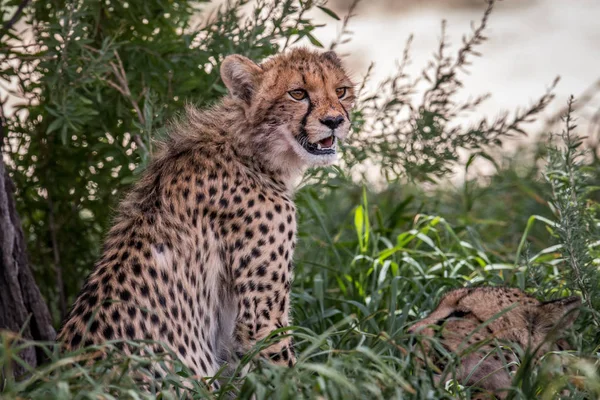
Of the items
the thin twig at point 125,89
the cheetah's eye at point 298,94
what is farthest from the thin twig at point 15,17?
the cheetah's eye at point 298,94

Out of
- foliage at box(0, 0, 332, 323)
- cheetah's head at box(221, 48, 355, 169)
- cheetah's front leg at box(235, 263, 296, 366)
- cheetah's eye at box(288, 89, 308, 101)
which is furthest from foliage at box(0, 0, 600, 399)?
cheetah's eye at box(288, 89, 308, 101)

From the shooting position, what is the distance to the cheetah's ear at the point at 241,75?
3.42 metres

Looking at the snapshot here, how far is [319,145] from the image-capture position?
3326mm

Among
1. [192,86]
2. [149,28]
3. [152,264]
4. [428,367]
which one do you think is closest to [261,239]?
[152,264]

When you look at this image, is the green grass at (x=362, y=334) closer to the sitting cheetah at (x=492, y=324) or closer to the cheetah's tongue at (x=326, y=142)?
the sitting cheetah at (x=492, y=324)

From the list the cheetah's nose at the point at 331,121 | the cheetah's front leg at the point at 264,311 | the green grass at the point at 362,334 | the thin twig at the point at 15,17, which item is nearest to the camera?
the green grass at the point at 362,334

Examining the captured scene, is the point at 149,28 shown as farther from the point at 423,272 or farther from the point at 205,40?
the point at 423,272

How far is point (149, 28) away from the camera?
4215 mm

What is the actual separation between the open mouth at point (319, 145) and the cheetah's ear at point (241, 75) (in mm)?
308

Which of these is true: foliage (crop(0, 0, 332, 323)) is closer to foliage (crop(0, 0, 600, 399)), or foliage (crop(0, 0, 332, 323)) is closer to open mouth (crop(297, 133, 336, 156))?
foliage (crop(0, 0, 600, 399))

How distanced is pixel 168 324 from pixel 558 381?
1229 millimetres

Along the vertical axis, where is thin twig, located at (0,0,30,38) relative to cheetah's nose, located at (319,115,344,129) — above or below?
above

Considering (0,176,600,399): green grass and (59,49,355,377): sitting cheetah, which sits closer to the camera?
(0,176,600,399): green grass

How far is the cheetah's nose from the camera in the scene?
10.7 feet
